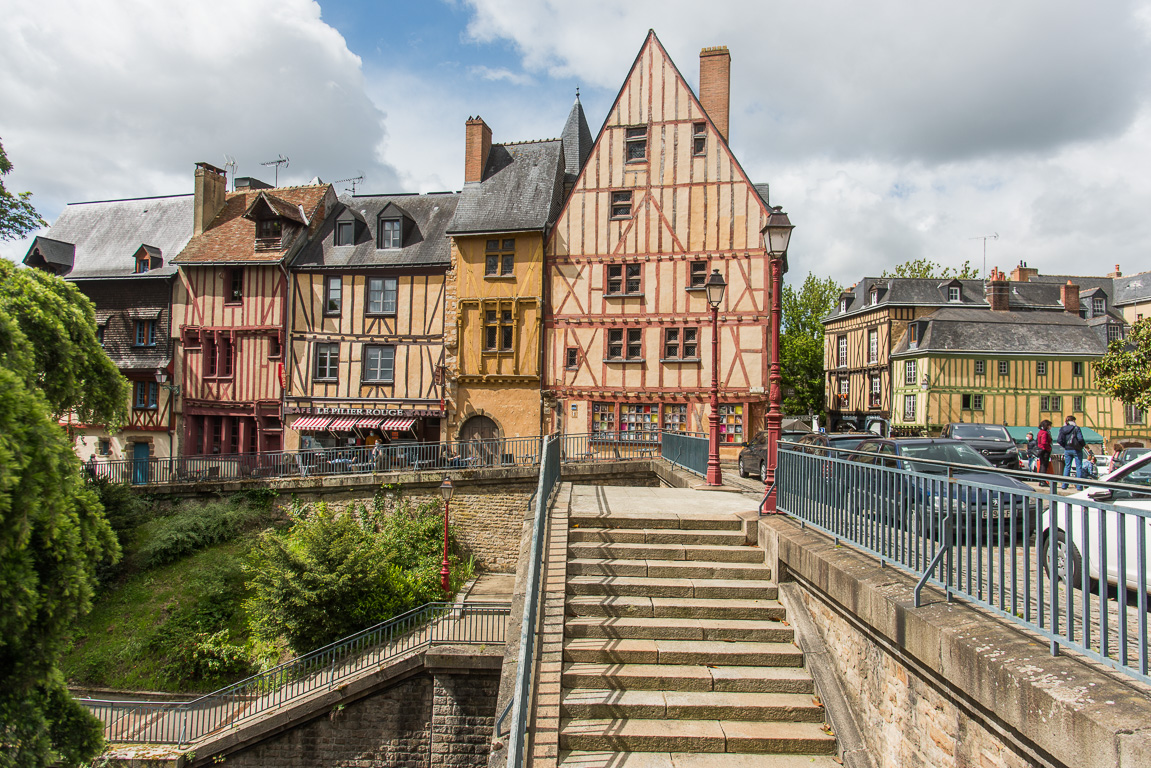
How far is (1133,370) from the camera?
2038cm

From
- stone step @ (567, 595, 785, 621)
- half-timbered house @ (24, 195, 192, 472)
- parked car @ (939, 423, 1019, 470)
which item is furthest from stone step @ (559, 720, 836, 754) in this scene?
half-timbered house @ (24, 195, 192, 472)

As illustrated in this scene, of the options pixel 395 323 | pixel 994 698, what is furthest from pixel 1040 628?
pixel 395 323

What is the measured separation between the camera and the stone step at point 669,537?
7520mm

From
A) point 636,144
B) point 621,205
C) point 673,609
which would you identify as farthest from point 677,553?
point 636,144

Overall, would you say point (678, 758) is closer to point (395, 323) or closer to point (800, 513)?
point (800, 513)

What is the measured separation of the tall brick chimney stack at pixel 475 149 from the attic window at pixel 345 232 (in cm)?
491

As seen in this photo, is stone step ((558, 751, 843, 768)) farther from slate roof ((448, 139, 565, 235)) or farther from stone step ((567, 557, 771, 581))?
slate roof ((448, 139, 565, 235))

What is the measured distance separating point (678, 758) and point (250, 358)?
25.0m

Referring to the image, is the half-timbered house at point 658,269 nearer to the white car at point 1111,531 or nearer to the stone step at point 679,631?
the stone step at point 679,631

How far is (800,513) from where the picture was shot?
728cm

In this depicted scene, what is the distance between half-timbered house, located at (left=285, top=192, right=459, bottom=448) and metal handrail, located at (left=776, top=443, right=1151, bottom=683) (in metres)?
18.8

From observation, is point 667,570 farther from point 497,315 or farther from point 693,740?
point 497,315

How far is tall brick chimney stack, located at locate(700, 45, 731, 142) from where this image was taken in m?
22.8

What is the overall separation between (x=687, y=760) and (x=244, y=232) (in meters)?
27.7
